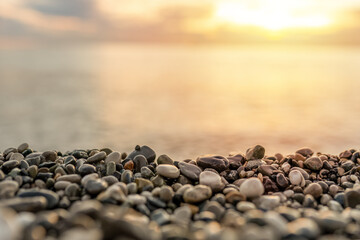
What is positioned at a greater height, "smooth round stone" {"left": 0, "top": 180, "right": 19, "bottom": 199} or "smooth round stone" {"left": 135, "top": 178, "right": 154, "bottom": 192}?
"smooth round stone" {"left": 0, "top": 180, "right": 19, "bottom": 199}

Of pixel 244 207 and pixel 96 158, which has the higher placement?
pixel 96 158

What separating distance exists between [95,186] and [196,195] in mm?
595

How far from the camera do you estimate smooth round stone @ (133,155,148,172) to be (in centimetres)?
295

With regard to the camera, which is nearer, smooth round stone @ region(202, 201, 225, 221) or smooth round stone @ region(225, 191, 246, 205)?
smooth round stone @ region(202, 201, 225, 221)

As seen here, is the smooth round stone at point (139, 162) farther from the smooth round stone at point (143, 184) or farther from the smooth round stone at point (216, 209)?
the smooth round stone at point (216, 209)

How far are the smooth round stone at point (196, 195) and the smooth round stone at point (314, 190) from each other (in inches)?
27.3

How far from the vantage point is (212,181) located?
8.43ft

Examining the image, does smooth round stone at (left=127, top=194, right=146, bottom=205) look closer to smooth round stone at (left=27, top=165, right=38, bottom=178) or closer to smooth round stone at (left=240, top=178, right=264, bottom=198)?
smooth round stone at (left=240, top=178, right=264, bottom=198)

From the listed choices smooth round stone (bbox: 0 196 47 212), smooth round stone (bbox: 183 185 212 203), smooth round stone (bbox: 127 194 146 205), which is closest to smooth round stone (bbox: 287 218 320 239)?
smooth round stone (bbox: 183 185 212 203)

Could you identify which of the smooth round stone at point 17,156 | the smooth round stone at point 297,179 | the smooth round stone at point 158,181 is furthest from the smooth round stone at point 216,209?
the smooth round stone at point 17,156

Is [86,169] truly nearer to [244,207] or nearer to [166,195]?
[166,195]

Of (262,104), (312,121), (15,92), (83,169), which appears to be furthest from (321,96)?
(83,169)

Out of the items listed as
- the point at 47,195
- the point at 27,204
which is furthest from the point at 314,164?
the point at 27,204

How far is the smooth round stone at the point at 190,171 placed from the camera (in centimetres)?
273
